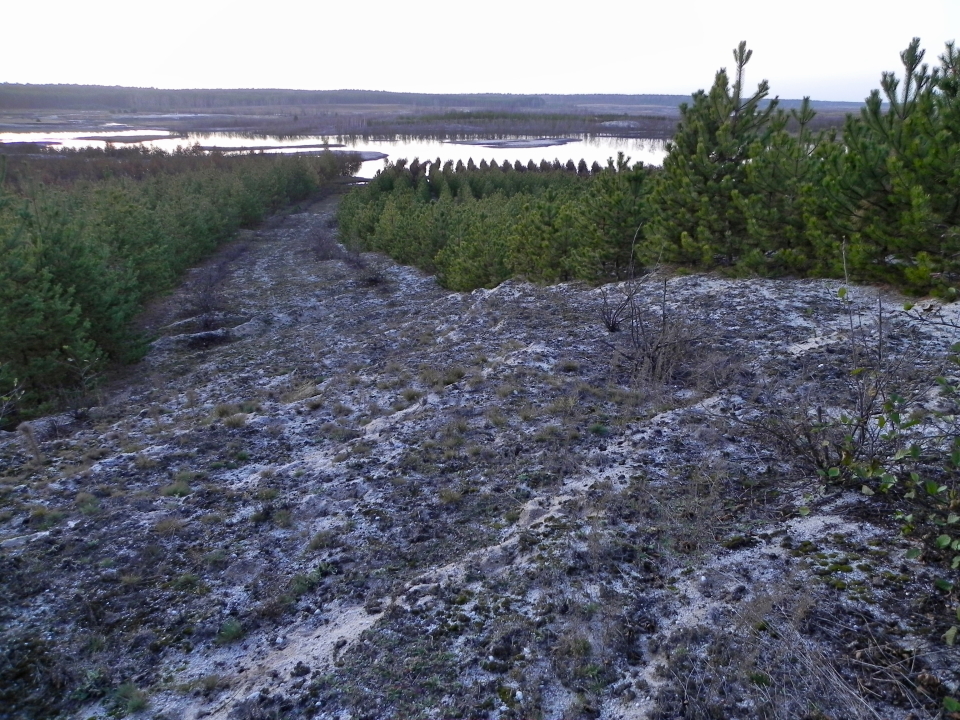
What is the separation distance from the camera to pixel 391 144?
10300 centimetres

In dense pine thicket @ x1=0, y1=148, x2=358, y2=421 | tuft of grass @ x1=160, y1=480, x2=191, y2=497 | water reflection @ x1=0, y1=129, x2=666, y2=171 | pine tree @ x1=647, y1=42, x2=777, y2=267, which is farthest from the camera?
water reflection @ x1=0, y1=129, x2=666, y2=171

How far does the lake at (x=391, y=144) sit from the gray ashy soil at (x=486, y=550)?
218 feet

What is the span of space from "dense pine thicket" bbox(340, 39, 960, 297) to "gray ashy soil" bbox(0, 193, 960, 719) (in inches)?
44.1

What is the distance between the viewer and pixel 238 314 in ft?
65.1

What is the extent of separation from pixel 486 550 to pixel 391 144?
106320 millimetres

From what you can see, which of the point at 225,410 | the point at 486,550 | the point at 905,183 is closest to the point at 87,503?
the point at 225,410

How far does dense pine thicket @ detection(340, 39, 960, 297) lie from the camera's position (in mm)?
8000

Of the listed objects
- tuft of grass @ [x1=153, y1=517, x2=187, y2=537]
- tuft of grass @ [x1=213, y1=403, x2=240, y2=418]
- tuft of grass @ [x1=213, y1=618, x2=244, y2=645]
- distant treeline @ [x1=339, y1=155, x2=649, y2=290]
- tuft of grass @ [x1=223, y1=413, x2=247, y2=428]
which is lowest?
tuft of grass @ [x1=213, y1=403, x2=240, y2=418]

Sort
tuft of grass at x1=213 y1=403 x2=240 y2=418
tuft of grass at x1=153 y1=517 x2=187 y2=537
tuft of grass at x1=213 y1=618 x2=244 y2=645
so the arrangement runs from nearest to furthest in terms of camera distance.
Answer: tuft of grass at x1=213 y1=618 x2=244 y2=645, tuft of grass at x1=153 y1=517 x2=187 y2=537, tuft of grass at x1=213 y1=403 x2=240 y2=418

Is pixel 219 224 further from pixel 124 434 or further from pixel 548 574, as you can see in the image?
pixel 548 574

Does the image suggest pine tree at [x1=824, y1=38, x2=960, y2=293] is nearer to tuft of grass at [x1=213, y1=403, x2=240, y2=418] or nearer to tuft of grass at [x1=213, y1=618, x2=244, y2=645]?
tuft of grass at [x1=213, y1=618, x2=244, y2=645]

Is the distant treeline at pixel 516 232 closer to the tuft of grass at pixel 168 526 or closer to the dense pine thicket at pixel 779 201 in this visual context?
the dense pine thicket at pixel 779 201

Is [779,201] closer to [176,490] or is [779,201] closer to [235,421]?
[235,421]

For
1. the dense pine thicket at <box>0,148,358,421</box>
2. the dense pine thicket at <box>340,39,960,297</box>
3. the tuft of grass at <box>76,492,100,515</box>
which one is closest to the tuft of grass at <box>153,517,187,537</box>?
the tuft of grass at <box>76,492,100,515</box>
